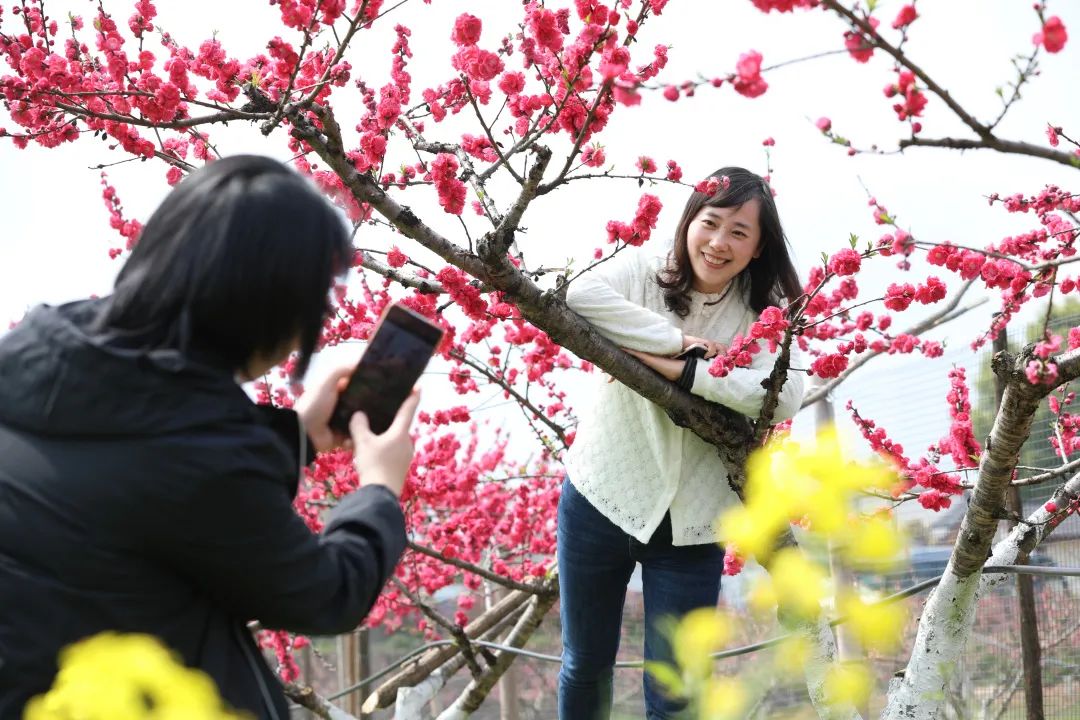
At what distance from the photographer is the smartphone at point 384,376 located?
4.23 ft

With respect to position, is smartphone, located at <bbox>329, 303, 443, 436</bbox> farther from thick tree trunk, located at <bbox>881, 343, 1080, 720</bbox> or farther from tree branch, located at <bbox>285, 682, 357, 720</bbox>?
tree branch, located at <bbox>285, 682, 357, 720</bbox>

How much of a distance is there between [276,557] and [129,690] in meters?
0.22

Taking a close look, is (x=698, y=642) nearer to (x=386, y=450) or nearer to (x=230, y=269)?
(x=386, y=450)

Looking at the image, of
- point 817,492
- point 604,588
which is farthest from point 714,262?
point 817,492

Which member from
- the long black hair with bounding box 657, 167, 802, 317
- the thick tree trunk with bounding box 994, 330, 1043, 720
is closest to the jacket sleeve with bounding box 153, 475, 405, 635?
the long black hair with bounding box 657, 167, 802, 317

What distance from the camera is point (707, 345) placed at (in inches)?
98.2

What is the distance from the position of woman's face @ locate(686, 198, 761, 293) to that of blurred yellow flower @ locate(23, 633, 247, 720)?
1.86 metres

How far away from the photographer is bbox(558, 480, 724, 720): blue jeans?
2422 mm

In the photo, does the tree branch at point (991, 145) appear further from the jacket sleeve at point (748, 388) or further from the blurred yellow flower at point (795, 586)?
the jacket sleeve at point (748, 388)

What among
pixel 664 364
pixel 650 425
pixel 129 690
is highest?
pixel 664 364

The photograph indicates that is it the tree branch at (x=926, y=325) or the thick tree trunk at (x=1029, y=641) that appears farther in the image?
the tree branch at (x=926, y=325)

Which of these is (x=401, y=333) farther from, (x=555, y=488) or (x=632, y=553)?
(x=555, y=488)

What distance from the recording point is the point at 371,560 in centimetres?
112

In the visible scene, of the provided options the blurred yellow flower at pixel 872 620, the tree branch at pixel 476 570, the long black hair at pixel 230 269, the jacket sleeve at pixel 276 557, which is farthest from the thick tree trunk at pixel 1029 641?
the long black hair at pixel 230 269
